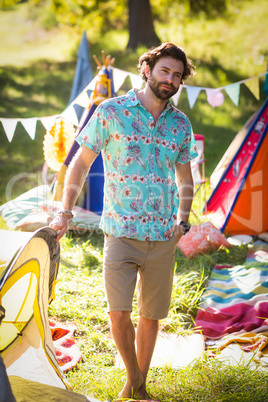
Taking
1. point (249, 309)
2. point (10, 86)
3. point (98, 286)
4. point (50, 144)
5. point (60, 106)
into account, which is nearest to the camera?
point (249, 309)

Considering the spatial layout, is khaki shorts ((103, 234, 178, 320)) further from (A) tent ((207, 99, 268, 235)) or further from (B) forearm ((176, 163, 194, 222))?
(A) tent ((207, 99, 268, 235))

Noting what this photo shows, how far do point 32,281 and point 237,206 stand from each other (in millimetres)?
2888

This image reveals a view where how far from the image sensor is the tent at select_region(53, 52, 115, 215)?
4.43 m

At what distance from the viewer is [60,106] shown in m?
9.55

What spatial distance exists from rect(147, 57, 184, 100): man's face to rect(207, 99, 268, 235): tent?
249cm

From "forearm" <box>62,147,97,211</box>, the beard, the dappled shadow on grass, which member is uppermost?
the dappled shadow on grass

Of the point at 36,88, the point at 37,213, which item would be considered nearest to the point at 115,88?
the point at 37,213

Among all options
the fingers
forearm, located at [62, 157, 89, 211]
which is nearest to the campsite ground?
the fingers

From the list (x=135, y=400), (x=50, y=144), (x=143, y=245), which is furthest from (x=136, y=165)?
(x=50, y=144)

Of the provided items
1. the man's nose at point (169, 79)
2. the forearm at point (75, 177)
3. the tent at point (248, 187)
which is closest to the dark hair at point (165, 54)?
the man's nose at point (169, 79)

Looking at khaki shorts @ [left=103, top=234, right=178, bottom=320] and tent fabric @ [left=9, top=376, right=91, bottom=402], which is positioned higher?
khaki shorts @ [left=103, top=234, right=178, bottom=320]

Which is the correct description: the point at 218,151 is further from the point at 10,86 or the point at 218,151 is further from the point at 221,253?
the point at 10,86

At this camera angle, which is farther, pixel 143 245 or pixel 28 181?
pixel 28 181

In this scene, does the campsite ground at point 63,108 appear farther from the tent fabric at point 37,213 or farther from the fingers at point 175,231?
the fingers at point 175,231
